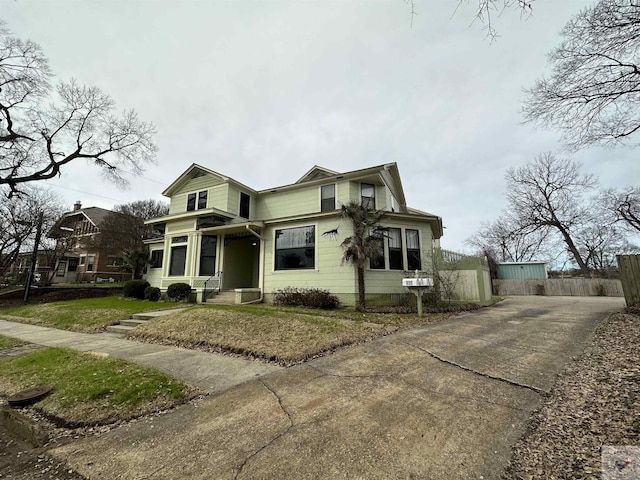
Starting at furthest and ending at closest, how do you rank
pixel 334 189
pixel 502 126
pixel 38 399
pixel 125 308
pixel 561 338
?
pixel 334 189
pixel 125 308
pixel 502 126
pixel 561 338
pixel 38 399

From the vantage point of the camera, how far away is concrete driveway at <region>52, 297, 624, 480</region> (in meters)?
2.18

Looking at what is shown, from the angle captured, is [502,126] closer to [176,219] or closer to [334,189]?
[334,189]

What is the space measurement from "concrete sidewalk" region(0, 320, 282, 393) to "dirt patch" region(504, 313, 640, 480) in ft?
11.6

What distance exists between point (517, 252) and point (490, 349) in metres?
37.3

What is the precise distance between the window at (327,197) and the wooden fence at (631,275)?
10343 millimetres

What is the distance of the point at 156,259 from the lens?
18.0 meters

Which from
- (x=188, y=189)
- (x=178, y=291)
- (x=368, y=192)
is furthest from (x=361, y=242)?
(x=188, y=189)

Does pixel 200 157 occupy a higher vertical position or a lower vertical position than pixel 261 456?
higher

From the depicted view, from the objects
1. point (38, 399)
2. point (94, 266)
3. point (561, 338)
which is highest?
point (94, 266)

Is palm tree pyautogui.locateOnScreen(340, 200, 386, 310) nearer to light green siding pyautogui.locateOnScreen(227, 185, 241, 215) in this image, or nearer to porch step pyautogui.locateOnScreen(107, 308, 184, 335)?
porch step pyautogui.locateOnScreen(107, 308, 184, 335)

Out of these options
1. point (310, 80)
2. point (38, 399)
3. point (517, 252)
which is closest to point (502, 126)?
point (310, 80)

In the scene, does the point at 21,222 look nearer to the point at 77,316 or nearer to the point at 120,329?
the point at 77,316

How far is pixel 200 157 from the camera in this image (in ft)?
57.3

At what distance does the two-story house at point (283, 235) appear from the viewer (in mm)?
11664
